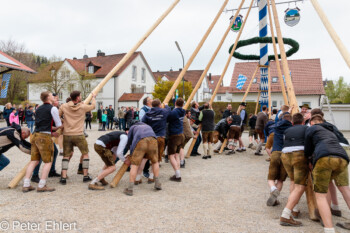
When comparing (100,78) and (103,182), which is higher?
(100,78)

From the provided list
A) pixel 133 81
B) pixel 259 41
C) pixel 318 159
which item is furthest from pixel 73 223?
pixel 133 81

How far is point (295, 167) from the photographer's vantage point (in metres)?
3.73

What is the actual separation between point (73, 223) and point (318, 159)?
3.26m

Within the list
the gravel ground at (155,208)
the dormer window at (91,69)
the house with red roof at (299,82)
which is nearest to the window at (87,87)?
the dormer window at (91,69)

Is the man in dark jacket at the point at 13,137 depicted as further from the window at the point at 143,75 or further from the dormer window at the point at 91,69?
the window at the point at 143,75

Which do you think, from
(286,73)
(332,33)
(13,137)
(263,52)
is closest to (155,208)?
(13,137)

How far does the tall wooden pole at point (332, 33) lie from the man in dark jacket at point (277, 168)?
1.31 metres

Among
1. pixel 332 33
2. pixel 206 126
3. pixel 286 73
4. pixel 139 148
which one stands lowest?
pixel 139 148

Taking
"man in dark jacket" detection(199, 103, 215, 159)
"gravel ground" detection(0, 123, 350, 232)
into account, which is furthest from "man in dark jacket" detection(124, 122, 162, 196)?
"man in dark jacket" detection(199, 103, 215, 159)

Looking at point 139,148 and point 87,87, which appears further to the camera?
point 87,87

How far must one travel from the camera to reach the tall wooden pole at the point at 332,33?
384 centimetres

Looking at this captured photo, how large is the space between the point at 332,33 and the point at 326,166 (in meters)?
2.23

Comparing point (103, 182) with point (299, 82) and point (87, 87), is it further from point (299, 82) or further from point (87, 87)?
point (299, 82)

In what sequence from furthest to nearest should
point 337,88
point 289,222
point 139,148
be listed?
point 337,88 → point 139,148 → point 289,222
